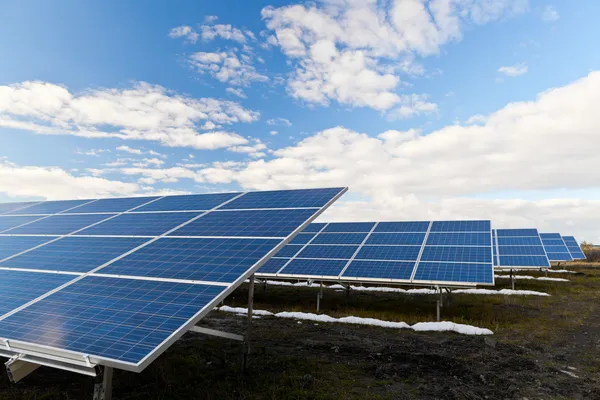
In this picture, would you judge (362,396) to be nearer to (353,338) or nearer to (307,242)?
(353,338)

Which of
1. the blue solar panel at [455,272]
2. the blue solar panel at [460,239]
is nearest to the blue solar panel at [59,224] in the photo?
the blue solar panel at [455,272]

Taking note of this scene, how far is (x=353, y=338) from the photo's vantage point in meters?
12.7

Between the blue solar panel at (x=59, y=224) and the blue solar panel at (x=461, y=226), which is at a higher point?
the blue solar panel at (x=461, y=226)

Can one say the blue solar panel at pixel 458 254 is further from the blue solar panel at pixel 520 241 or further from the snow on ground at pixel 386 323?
the blue solar panel at pixel 520 241

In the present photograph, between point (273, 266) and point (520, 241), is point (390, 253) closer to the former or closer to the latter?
point (273, 266)

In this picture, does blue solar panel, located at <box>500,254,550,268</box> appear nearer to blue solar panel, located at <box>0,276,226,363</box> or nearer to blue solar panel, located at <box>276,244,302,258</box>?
blue solar panel, located at <box>276,244,302,258</box>

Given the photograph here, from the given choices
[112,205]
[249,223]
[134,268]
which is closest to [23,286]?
[134,268]

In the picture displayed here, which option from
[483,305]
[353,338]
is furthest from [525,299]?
[353,338]

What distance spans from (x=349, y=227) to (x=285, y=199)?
46.7 ft

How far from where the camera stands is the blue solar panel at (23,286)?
26.4 ft

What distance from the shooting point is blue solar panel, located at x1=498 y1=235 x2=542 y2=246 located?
100 ft

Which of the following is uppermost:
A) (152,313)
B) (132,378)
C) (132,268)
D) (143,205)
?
(143,205)

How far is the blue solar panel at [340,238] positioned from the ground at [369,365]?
19.3 feet

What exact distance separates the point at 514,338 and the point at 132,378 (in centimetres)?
1196
